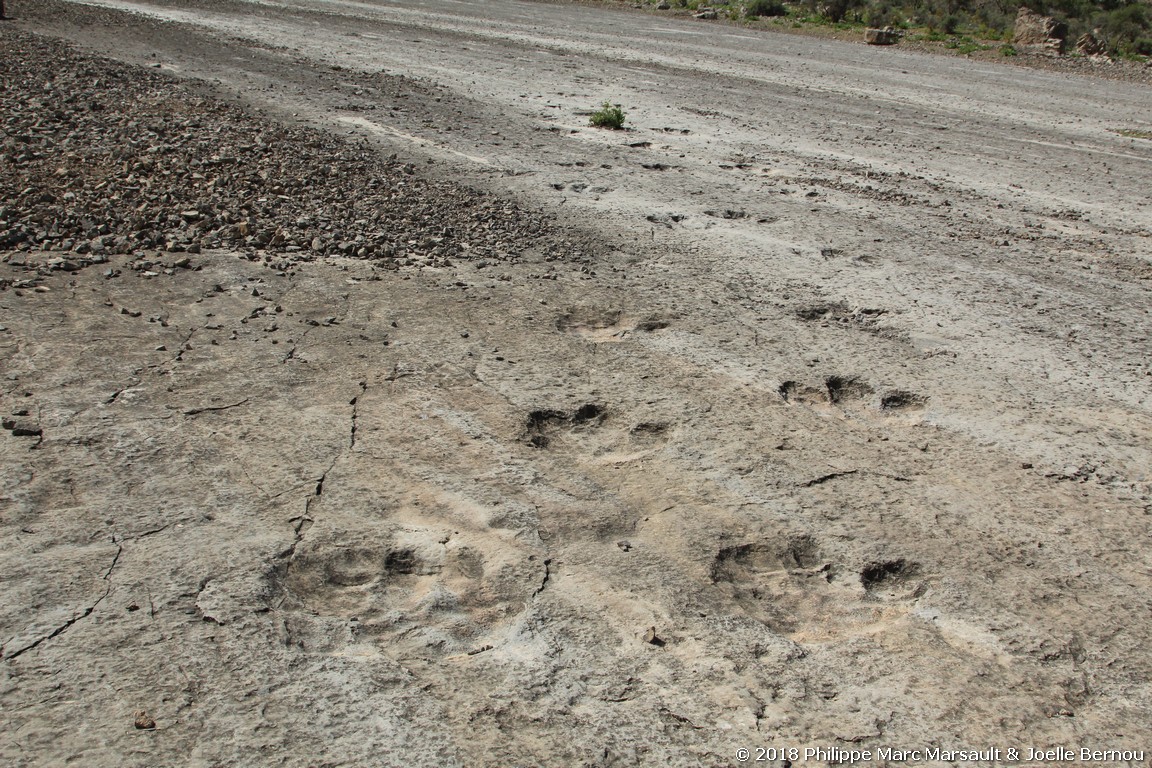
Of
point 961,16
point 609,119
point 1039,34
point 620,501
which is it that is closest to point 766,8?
point 961,16

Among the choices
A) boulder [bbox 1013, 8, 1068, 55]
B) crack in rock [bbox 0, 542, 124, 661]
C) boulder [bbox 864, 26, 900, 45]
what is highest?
boulder [bbox 1013, 8, 1068, 55]

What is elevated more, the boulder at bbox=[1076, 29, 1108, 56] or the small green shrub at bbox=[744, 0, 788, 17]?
the small green shrub at bbox=[744, 0, 788, 17]

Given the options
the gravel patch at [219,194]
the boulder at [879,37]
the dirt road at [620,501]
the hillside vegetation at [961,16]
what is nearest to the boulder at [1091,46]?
the hillside vegetation at [961,16]

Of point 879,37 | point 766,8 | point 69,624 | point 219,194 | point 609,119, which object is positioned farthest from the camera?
point 766,8

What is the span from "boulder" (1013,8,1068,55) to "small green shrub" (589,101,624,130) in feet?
39.1

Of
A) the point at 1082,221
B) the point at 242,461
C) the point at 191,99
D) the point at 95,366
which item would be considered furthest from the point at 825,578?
the point at 191,99

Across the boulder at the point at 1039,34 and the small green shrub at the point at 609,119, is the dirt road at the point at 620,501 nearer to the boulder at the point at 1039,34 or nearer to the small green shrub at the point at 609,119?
the small green shrub at the point at 609,119

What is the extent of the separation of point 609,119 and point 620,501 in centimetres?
606

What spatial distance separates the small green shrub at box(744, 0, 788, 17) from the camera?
2114 cm

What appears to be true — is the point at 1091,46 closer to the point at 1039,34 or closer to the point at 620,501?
the point at 1039,34

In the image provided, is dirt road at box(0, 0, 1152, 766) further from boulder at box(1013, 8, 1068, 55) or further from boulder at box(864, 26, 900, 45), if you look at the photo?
boulder at box(1013, 8, 1068, 55)

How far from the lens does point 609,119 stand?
859 centimetres

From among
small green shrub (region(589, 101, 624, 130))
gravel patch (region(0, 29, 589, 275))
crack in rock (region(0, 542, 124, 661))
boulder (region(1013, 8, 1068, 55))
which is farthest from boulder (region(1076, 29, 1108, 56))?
crack in rock (region(0, 542, 124, 661))

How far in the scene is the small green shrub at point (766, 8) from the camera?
21141 millimetres
